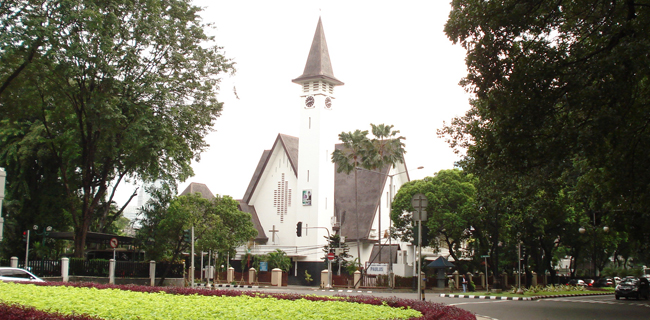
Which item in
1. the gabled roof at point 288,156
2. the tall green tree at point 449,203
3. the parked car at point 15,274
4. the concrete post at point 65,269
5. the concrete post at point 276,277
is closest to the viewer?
the parked car at point 15,274

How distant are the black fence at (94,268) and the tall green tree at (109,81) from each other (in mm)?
878

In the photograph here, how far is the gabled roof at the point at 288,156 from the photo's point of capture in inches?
2352

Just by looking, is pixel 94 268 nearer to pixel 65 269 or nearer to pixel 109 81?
pixel 65 269

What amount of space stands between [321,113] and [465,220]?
17703 mm

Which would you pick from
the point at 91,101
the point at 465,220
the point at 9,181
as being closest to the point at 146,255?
the point at 9,181

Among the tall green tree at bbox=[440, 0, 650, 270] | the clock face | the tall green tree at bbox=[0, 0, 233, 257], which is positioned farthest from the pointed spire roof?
the tall green tree at bbox=[440, 0, 650, 270]

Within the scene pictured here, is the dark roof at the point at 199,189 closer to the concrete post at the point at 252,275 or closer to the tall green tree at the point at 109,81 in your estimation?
the concrete post at the point at 252,275

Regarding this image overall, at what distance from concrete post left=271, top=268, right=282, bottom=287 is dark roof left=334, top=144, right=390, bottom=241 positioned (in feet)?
32.4

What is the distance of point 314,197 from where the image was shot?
55.1 metres

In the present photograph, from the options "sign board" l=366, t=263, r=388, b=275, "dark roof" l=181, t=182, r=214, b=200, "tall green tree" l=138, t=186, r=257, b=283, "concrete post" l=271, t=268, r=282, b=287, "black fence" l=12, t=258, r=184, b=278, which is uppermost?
"dark roof" l=181, t=182, r=214, b=200

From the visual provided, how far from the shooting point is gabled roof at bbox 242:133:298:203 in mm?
59750

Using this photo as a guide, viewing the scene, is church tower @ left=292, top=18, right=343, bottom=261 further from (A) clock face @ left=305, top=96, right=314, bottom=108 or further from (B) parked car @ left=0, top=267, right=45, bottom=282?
(B) parked car @ left=0, top=267, right=45, bottom=282

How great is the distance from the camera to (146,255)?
3703cm

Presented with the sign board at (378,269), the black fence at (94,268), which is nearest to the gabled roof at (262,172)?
the sign board at (378,269)
